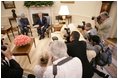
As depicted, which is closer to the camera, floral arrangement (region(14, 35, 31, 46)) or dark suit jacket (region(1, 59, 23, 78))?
dark suit jacket (region(1, 59, 23, 78))

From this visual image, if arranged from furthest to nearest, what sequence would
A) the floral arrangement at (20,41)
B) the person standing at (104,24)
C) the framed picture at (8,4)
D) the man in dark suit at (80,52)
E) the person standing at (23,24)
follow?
the framed picture at (8,4)
the person standing at (23,24)
the floral arrangement at (20,41)
the person standing at (104,24)
the man in dark suit at (80,52)

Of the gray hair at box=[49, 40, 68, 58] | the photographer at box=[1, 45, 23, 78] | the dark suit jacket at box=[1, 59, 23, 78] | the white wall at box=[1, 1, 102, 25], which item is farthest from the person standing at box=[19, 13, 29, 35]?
the gray hair at box=[49, 40, 68, 58]

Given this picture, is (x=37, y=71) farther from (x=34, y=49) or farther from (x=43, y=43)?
(x=43, y=43)

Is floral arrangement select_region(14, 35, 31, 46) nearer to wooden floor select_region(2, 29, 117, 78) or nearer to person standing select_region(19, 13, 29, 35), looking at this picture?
wooden floor select_region(2, 29, 117, 78)

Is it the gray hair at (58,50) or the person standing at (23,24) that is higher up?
the gray hair at (58,50)

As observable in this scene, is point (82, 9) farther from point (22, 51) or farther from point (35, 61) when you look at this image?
point (22, 51)

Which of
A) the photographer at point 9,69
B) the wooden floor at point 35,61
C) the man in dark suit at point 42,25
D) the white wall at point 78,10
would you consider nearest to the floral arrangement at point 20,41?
the wooden floor at point 35,61

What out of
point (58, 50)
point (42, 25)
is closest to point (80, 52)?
point (58, 50)

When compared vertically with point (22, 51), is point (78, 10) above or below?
above

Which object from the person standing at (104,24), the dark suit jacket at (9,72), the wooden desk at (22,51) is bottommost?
the wooden desk at (22,51)

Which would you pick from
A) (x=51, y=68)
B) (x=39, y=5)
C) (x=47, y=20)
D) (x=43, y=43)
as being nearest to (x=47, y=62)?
(x=51, y=68)

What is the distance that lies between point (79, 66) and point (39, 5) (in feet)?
14.1

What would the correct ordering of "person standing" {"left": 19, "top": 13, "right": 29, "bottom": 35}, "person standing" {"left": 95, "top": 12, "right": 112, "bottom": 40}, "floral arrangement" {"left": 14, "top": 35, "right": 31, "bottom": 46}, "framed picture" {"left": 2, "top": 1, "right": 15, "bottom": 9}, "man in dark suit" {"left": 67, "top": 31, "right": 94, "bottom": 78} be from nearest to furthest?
"man in dark suit" {"left": 67, "top": 31, "right": 94, "bottom": 78}, "person standing" {"left": 95, "top": 12, "right": 112, "bottom": 40}, "floral arrangement" {"left": 14, "top": 35, "right": 31, "bottom": 46}, "person standing" {"left": 19, "top": 13, "right": 29, "bottom": 35}, "framed picture" {"left": 2, "top": 1, "right": 15, "bottom": 9}

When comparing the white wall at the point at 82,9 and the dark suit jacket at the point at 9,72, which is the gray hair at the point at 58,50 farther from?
the white wall at the point at 82,9
